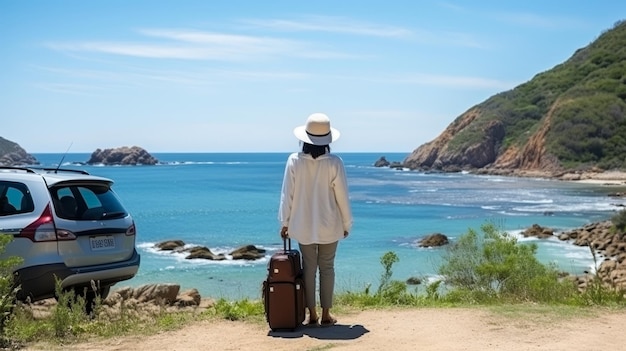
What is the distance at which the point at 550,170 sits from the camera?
302ft

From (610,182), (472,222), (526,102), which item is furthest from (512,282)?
(526,102)

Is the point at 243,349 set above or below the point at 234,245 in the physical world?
above

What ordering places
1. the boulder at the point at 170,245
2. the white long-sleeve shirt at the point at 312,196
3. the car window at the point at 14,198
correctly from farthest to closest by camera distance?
the boulder at the point at 170,245 → the car window at the point at 14,198 → the white long-sleeve shirt at the point at 312,196

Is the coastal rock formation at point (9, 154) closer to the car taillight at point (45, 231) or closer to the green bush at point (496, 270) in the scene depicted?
the green bush at point (496, 270)

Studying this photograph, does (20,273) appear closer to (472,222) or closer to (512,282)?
(512,282)

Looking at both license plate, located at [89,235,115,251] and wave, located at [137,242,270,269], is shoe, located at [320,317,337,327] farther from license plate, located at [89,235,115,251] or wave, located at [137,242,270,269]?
wave, located at [137,242,270,269]

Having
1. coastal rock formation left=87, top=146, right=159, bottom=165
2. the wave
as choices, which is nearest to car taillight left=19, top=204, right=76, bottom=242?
the wave

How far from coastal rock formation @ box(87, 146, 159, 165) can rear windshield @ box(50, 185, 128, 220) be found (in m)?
177

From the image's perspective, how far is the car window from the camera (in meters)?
7.84

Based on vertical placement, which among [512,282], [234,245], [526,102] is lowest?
[234,245]

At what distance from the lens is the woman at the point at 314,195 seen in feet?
23.0

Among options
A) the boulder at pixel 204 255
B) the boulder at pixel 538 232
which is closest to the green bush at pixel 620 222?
the boulder at pixel 538 232

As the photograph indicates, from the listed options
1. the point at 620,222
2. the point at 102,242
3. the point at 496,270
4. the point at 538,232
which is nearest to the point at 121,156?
the point at 538,232

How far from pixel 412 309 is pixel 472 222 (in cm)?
3996
